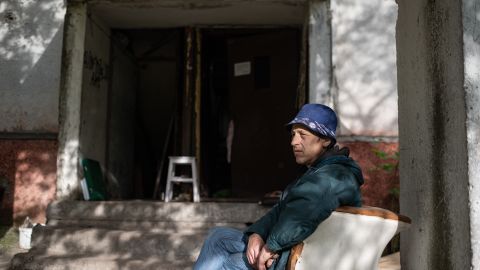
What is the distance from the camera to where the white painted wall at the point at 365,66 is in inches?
214

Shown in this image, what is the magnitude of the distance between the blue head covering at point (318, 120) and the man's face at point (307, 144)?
0.04 meters

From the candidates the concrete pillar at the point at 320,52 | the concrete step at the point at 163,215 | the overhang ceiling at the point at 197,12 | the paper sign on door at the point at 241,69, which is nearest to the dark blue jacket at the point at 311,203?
the concrete step at the point at 163,215

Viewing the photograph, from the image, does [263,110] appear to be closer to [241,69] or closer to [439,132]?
[241,69]

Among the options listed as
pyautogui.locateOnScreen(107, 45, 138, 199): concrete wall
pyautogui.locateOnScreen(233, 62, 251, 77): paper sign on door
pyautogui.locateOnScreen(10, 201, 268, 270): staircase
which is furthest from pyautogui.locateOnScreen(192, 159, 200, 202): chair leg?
pyautogui.locateOnScreen(233, 62, 251, 77): paper sign on door

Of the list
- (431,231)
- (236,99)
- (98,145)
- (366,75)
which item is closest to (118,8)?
(98,145)

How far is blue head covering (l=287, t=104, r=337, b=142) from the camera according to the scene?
233 cm

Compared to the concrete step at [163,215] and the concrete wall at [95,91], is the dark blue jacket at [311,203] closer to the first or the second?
the concrete step at [163,215]

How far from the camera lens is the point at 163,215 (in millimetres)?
4918

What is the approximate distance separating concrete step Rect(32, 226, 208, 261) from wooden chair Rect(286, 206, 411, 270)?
247 centimetres

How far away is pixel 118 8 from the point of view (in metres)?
5.77

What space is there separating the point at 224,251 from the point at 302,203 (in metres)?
0.61

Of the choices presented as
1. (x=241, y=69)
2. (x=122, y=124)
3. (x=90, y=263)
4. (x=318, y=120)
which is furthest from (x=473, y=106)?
(x=122, y=124)

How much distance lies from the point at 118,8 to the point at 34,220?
266cm

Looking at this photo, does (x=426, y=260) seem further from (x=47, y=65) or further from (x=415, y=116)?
(x=47, y=65)
